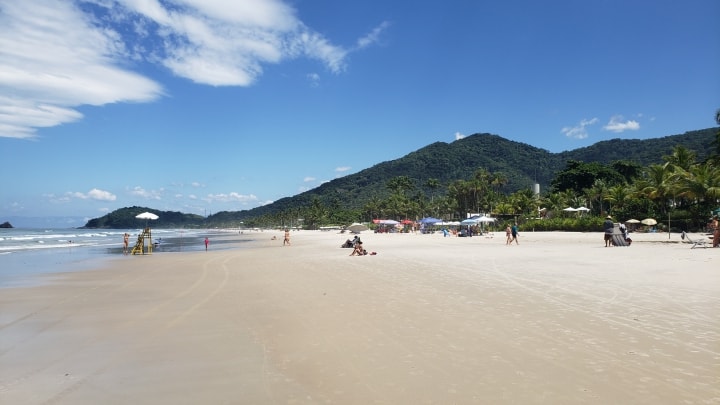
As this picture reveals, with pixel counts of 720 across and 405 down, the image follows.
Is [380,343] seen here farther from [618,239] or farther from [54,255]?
[54,255]

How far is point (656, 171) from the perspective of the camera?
42.8m

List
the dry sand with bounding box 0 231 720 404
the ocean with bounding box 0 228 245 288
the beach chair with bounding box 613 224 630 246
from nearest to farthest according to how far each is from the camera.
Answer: the dry sand with bounding box 0 231 720 404 → the ocean with bounding box 0 228 245 288 → the beach chair with bounding box 613 224 630 246

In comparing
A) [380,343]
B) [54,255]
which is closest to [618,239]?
[380,343]

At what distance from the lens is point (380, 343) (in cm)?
648

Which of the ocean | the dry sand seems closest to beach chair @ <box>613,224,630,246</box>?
the dry sand

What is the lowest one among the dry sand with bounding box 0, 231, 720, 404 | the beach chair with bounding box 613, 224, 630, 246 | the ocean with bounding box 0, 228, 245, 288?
the dry sand with bounding box 0, 231, 720, 404

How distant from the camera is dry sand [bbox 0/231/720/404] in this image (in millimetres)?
4680

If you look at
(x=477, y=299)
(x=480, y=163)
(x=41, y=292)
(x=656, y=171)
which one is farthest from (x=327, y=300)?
(x=480, y=163)

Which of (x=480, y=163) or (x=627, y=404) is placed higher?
(x=480, y=163)

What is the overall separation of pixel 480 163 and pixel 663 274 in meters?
193

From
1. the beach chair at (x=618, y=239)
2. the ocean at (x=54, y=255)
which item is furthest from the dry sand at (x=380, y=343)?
the beach chair at (x=618, y=239)

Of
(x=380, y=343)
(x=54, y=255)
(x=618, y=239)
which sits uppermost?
(x=618, y=239)

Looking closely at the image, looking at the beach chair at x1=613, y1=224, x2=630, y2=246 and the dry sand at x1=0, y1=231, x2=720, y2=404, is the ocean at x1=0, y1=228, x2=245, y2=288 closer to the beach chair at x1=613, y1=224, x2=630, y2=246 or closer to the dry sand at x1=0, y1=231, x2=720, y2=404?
the dry sand at x1=0, y1=231, x2=720, y2=404

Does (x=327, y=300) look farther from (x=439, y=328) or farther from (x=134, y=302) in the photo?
(x=134, y=302)
